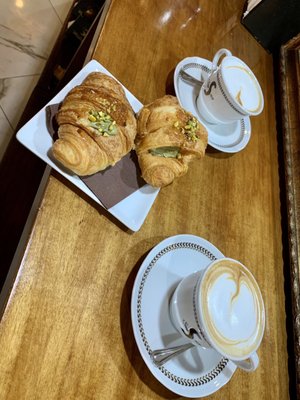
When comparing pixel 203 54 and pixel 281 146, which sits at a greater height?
pixel 203 54

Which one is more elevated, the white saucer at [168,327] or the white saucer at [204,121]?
the white saucer at [204,121]

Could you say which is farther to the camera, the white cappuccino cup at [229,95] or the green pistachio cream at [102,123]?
the white cappuccino cup at [229,95]

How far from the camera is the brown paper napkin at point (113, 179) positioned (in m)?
0.72

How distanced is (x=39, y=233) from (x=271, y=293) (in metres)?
0.66

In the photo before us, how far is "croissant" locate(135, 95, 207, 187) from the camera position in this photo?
30.4 inches

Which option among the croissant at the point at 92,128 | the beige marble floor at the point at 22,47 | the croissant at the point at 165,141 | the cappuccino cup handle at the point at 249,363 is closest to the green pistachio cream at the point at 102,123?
the croissant at the point at 92,128

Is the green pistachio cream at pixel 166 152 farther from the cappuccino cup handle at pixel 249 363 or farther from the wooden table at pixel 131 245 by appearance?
the cappuccino cup handle at pixel 249 363

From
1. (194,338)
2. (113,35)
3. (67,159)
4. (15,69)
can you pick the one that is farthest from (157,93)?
(15,69)

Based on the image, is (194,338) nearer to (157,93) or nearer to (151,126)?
(151,126)

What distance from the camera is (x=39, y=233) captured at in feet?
2.19

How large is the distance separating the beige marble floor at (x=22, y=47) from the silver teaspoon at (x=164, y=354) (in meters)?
1.17

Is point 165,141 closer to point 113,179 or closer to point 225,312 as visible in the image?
point 113,179

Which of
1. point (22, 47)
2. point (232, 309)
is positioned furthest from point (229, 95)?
point (22, 47)

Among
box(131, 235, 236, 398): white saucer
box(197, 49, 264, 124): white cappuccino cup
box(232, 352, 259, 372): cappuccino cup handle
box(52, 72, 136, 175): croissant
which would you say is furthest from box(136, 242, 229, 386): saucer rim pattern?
box(197, 49, 264, 124): white cappuccino cup
